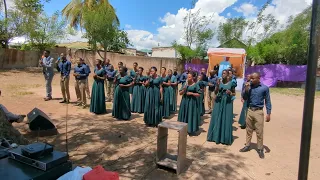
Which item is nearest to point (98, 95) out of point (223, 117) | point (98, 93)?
point (98, 93)

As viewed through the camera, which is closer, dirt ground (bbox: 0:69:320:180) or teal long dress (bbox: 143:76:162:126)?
dirt ground (bbox: 0:69:320:180)

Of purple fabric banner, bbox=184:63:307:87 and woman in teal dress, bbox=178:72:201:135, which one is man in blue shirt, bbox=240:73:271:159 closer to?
woman in teal dress, bbox=178:72:201:135

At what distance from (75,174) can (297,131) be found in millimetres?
7757

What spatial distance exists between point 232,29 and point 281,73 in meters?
8.63

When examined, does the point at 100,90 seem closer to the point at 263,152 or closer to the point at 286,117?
the point at 263,152

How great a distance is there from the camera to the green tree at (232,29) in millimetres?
25375

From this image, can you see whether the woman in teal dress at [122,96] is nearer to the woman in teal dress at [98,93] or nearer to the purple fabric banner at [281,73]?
the woman in teal dress at [98,93]

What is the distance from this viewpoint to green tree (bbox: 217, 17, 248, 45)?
25.4m

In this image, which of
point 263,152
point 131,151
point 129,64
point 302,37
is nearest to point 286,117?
point 263,152

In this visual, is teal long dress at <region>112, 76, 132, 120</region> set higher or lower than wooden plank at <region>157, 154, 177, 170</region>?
higher

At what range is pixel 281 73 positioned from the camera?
61.9 ft

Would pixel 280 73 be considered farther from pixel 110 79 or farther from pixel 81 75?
pixel 81 75

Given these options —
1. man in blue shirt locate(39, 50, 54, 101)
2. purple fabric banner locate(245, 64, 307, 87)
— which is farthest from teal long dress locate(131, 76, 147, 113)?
purple fabric banner locate(245, 64, 307, 87)

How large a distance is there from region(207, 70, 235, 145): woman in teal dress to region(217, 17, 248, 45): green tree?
20086 millimetres
